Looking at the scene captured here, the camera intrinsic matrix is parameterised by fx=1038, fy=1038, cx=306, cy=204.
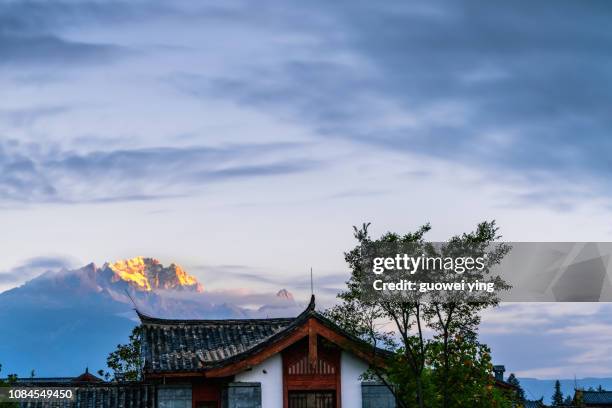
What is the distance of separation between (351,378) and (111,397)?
8.43 meters

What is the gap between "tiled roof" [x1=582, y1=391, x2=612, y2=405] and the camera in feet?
295

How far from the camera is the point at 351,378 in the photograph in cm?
3597

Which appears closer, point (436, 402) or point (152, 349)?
point (436, 402)

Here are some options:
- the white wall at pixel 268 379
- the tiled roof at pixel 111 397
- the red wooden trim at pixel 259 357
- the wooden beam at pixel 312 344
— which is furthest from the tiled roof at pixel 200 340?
the tiled roof at pixel 111 397

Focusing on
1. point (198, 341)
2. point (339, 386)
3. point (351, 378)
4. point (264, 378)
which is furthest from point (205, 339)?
point (351, 378)

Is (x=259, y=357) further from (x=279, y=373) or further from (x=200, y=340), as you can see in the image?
(x=200, y=340)

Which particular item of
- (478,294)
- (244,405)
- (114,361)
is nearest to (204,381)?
(244,405)

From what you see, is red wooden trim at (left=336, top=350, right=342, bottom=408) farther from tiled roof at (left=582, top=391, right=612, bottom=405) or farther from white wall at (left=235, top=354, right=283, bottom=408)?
tiled roof at (left=582, top=391, right=612, bottom=405)

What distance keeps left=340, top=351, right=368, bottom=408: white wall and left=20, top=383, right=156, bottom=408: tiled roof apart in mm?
6633

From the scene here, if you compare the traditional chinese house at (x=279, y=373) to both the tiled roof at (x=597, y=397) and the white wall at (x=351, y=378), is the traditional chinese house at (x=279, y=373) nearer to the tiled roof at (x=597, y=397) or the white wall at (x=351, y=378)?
the white wall at (x=351, y=378)

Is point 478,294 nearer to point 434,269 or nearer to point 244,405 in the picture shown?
point 434,269

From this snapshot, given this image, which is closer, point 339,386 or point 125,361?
point 339,386

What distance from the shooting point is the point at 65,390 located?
3647 centimetres

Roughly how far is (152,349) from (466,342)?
13.1 m
